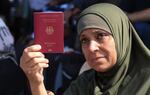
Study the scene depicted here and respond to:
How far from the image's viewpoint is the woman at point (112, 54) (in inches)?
108

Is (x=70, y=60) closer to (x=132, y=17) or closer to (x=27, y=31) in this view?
(x=132, y=17)

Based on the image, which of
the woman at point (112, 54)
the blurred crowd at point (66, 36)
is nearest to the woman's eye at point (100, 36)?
the woman at point (112, 54)

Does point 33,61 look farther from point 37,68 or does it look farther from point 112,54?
point 112,54

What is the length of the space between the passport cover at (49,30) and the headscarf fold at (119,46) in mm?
214

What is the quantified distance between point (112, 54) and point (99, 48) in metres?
0.09

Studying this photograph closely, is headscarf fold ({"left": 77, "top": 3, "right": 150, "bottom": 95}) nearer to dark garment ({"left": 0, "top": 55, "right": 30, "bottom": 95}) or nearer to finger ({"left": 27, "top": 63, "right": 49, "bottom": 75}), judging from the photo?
finger ({"left": 27, "top": 63, "right": 49, "bottom": 75})

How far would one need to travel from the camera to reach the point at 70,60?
4.41 m

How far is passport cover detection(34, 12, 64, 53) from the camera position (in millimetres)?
2625

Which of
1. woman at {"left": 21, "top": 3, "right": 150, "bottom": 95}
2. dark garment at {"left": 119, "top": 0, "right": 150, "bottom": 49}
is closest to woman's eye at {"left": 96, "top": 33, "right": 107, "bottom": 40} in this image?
woman at {"left": 21, "top": 3, "right": 150, "bottom": 95}

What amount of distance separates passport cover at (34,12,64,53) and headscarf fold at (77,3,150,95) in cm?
21

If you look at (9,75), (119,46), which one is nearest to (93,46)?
(119,46)

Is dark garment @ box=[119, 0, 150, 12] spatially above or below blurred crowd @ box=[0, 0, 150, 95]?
above

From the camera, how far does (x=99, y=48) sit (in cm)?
275

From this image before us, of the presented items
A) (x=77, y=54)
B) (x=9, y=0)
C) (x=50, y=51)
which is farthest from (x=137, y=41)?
(x=9, y=0)
